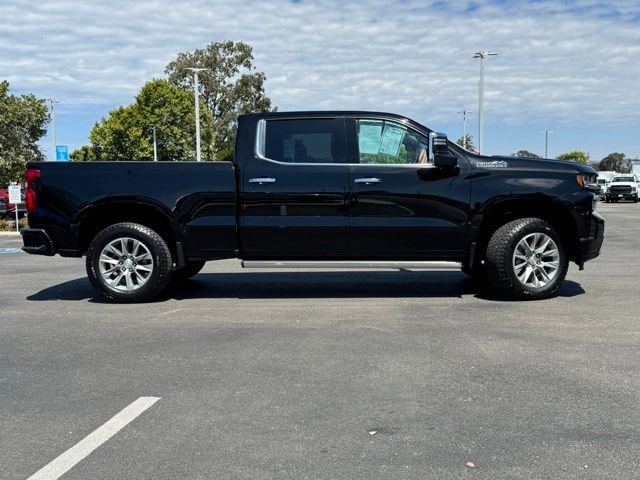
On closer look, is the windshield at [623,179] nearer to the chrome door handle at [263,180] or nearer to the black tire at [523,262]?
the black tire at [523,262]

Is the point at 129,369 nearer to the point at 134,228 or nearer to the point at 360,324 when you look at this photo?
the point at 360,324

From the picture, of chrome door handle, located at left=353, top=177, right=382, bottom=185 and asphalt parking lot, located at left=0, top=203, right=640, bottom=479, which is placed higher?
chrome door handle, located at left=353, top=177, right=382, bottom=185

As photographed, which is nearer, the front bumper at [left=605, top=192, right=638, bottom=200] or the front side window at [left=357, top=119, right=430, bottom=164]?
the front side window at [left=357, top=119, right=430, bottom=164]

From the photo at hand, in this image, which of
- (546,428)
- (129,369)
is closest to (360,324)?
(129,369)

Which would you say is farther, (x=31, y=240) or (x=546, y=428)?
(x=31, y=240)

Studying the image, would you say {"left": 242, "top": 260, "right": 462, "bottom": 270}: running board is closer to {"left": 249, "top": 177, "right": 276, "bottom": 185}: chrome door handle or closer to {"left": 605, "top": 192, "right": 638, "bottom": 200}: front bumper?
{"left": 249, "top": 177, "right": 276, "bottom": 185}: chrome door handle

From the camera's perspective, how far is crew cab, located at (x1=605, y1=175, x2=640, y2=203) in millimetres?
42406

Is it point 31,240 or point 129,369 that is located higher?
point 31,240

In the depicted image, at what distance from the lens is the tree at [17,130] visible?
31.2 metres

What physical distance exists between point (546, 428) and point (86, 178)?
18.0 ft

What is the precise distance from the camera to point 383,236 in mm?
7062

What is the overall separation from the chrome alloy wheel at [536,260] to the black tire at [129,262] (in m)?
3.90

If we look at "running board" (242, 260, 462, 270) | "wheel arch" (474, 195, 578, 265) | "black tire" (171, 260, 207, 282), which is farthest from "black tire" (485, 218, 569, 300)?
"black tire" (171, 260, 207, 282)

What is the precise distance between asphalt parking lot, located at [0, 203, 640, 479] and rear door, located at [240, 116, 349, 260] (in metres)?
0.68
